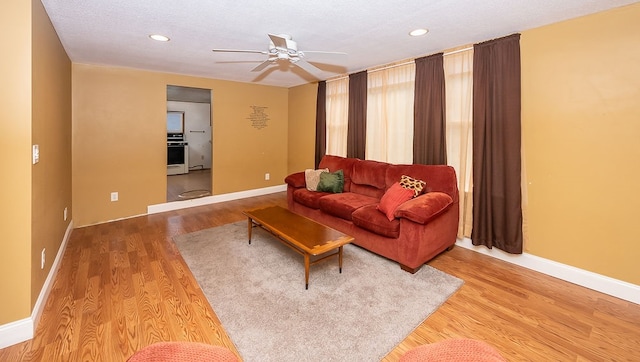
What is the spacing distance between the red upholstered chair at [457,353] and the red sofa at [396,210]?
1.47 metres

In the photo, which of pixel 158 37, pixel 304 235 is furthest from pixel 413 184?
pixel 158 37

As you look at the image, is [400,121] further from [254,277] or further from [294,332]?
[294,332]

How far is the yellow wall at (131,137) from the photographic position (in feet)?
13.2

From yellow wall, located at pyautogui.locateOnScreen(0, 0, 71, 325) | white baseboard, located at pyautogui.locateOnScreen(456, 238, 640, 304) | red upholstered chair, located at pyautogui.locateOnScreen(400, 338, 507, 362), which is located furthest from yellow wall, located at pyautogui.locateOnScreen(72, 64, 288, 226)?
red upholstered chair, located at pyautogui.locateOnScreen(400, 338, 507, 362)

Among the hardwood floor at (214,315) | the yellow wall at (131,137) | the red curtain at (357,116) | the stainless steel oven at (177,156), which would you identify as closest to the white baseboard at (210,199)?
the yellow wall at (131,137)

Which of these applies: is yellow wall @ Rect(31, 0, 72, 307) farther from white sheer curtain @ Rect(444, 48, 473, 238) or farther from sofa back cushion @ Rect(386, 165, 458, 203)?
white sheer curtain @ Rect(444, 48, 473, 238)

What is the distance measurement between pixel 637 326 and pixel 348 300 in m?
Result: 2.07

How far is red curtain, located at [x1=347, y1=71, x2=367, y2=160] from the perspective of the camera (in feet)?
14.5

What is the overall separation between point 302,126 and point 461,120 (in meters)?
3.35

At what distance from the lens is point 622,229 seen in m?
2.35

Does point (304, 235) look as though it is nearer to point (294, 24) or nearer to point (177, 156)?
point (294, 24)

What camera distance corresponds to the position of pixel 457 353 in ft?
3.80

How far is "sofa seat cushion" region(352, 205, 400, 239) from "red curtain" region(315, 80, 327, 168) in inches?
93.0

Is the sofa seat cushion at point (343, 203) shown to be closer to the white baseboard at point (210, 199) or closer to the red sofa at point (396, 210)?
the red sofa at point (396, 210)
